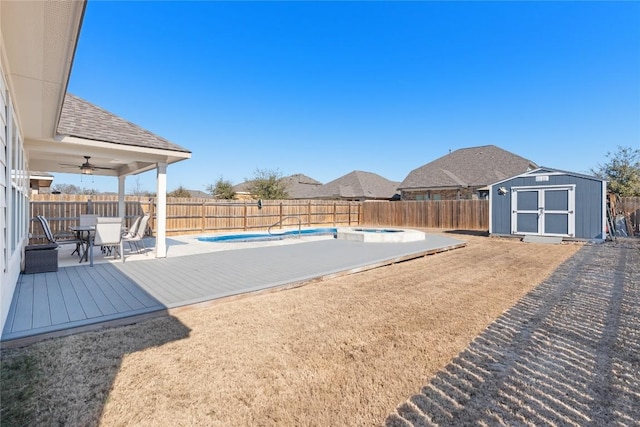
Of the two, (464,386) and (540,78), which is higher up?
(540,78)

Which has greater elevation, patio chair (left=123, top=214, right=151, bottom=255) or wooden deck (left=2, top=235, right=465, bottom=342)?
patio chair (left=123, top=214, right=151, bottom=255)

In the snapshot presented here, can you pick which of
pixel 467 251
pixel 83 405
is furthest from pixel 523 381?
pixel 467 251

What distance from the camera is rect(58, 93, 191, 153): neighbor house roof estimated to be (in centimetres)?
624

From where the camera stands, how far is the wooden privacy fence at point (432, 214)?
1839 cm

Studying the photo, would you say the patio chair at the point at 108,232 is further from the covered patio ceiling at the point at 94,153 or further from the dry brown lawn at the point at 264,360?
the dry brown lawn at the point at 264,360

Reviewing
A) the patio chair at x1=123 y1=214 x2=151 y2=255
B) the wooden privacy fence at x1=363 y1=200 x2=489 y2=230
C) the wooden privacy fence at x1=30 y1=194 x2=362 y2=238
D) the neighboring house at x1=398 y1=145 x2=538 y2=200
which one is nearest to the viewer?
the patio chair at x1=123 y1=214 x2=151 y2=255

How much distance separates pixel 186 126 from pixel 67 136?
52.1 ft

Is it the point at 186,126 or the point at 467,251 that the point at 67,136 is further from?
the point at 186,126

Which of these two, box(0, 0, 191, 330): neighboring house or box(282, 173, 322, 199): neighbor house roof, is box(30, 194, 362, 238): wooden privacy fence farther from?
box(282, 173, 322, 199): neighbor house roof

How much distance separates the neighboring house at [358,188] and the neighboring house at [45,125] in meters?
20.4

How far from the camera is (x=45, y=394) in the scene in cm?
227

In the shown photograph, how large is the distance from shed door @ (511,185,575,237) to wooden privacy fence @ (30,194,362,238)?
10230 millimetres

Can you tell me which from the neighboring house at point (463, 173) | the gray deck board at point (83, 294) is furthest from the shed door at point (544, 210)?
the gray deck board at point (83, 294)

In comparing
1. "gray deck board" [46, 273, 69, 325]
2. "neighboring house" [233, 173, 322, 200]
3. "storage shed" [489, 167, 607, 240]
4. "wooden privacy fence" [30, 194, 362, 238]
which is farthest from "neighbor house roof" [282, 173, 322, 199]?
"gray deck board" [46, 273, 69, 325]
